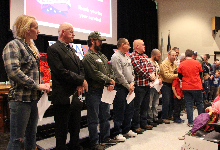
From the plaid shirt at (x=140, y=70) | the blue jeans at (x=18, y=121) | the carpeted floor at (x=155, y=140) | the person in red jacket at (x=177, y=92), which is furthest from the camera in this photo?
the person in red jacket at (x=177, y=92)

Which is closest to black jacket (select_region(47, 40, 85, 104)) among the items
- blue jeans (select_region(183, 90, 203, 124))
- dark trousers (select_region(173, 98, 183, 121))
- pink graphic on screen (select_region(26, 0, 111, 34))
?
pink graphic on screen (select_region(26, 0, 111, 34))

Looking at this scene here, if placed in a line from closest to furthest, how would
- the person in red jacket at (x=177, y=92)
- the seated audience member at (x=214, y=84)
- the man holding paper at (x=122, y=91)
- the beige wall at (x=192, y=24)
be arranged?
the man holding paper at (x=122, y=91)
the person in red jacket at (x=177, y=92)
the seated audience member at (x=214, y=84)
the beige wall at (x=192, y=24)

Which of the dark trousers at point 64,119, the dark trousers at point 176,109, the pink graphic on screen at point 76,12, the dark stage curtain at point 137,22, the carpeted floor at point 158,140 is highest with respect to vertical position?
the dark stage curtain at point 137,22

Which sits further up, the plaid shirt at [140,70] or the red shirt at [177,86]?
the plaid shirt at [140,70]

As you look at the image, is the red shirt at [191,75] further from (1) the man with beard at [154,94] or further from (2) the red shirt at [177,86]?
(1) the man with beard at [154,94]

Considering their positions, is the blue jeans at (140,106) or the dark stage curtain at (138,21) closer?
the blue jeans at (140,106)

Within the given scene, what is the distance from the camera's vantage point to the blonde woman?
1439mm

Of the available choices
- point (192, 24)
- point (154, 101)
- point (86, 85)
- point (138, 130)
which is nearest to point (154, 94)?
point (154, 101)

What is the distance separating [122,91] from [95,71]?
706mm

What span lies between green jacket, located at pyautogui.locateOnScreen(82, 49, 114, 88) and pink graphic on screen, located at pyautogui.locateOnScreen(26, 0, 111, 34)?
1.99 meters

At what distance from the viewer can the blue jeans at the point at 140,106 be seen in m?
3.14

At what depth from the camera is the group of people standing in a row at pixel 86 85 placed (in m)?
1.48

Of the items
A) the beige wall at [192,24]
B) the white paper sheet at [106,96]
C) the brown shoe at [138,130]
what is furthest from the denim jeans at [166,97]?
the beige wall at [192,24]

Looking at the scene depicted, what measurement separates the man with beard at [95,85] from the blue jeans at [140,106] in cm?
→ 82
